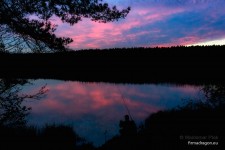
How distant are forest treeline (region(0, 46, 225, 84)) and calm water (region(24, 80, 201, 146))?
3.71 metres

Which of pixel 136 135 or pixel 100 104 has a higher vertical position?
pixel 136 135

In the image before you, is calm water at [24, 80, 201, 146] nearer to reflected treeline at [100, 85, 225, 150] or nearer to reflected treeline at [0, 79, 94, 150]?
reflected treeline at [0, 79, 94, 150]

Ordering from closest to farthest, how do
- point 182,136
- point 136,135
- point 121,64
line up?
point 182,136, point 136,135, point 121,64

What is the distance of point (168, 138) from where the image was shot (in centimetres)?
588

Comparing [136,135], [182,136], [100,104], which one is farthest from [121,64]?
[182,136]

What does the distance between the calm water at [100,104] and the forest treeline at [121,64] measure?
146 inches

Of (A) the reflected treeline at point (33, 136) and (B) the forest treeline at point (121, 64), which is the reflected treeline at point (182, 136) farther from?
(B) the forest treeline at point (121, 64)

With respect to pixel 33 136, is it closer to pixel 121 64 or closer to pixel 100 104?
pixel 100 104

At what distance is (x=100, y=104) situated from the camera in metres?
12.7

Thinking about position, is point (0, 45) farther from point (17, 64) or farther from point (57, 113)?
point (17, 64)

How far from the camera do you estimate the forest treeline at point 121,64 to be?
22016 millimetres

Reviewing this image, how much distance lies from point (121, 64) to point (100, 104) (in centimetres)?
1586

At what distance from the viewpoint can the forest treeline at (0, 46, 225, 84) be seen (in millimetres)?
22016

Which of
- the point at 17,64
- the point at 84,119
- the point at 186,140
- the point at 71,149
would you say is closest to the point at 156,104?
the point at 84,119
